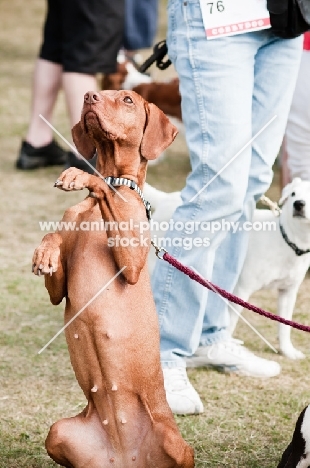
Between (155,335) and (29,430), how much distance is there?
2.52 ft

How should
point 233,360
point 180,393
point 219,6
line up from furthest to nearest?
point 233,360 → point 180,393 → point 219,6

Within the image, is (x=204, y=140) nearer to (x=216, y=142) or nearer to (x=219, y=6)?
(x=216, y=142)

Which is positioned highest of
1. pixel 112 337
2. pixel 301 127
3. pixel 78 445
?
pixel 112 337

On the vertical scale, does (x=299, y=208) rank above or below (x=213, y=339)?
above

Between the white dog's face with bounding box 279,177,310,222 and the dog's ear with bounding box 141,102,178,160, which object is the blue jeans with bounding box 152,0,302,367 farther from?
the dog's ear with bounding box 141,102,178,160

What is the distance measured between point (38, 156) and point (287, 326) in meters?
3.01

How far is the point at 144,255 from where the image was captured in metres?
2.29

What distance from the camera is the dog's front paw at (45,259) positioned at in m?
2.19

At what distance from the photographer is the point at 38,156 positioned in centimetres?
612

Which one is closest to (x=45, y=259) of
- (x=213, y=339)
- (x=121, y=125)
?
(x=121, y=125)

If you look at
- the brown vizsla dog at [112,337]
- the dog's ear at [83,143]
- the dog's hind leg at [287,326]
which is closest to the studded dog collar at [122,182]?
the brown vizsla dog at [112,337]

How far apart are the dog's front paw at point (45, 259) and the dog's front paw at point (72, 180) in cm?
19

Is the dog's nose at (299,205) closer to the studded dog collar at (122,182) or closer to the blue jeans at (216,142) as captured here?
the blue jeans at (216,142)

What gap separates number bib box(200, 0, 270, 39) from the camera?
2.82m
